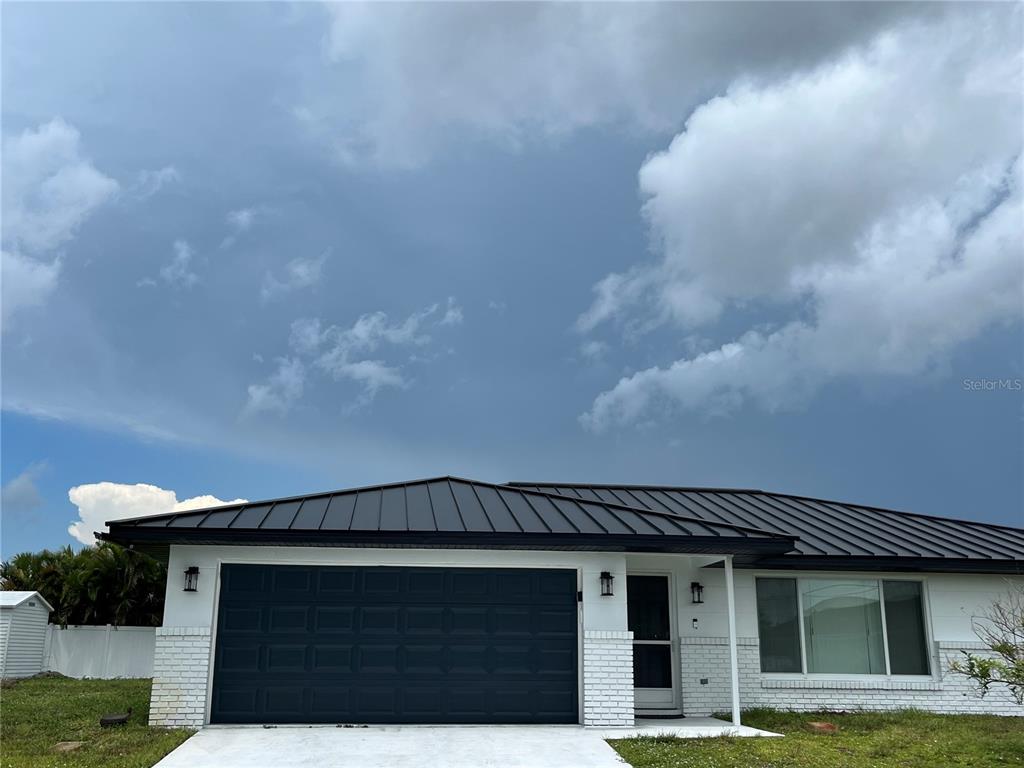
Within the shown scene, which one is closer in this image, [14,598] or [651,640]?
[651,640]

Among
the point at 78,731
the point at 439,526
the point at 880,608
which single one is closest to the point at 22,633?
the point at 78,731

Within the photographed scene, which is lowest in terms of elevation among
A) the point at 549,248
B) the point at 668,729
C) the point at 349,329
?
the point at 668,729

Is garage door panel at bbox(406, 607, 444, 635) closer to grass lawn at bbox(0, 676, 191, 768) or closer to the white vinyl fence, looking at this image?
grass lawn at bbox(0, 676, 191, 768)

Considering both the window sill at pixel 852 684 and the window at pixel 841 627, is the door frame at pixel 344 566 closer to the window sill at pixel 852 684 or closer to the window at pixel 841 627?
the window sill at pixel 852 684

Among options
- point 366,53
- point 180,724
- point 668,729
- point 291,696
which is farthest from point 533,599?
point 366,53

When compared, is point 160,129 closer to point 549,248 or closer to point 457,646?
point 549,248

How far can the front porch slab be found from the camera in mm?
9961

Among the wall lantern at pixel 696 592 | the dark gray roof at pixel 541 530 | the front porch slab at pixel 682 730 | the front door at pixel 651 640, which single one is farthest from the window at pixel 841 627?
the front porch slab at pixel 682 730

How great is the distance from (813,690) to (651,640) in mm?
2719

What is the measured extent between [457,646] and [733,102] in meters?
14.0

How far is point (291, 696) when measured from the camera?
10305mm

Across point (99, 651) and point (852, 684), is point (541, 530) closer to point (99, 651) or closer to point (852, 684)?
point (852, 684)

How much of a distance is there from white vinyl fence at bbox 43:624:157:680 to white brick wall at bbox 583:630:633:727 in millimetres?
13861

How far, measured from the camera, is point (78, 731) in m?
10.0
